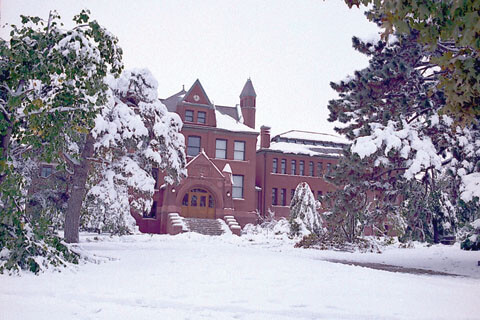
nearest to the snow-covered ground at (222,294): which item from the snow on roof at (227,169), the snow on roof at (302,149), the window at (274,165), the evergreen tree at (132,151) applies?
the evergreen tree at (132,151)

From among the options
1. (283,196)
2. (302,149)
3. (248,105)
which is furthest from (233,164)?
(302,149)

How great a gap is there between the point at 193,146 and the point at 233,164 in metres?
3.63

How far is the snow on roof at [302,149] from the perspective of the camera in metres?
40.1

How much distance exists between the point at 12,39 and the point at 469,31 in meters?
7.69

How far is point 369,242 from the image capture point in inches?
762

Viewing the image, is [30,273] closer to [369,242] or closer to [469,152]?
[469,152]

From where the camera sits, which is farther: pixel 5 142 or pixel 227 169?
pixel 227 169

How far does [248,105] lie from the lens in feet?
129

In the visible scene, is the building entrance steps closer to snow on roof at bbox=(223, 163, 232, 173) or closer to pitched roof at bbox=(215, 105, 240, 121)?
snow on roof at bbox=(223, 163, 232, 173)

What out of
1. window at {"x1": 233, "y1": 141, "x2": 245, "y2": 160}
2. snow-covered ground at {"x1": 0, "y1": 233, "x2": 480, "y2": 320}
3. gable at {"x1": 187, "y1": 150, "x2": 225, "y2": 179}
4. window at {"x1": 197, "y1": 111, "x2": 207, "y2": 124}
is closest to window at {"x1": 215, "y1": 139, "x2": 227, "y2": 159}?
window at {"x1": 233, "y1": 141, "x2": 245, "y2": 160}

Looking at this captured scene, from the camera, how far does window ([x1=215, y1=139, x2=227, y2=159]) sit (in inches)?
1398

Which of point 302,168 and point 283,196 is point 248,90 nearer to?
point 302,168

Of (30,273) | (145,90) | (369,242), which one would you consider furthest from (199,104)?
(30,273)

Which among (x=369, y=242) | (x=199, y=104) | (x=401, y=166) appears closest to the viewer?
(x=401, y=166)
